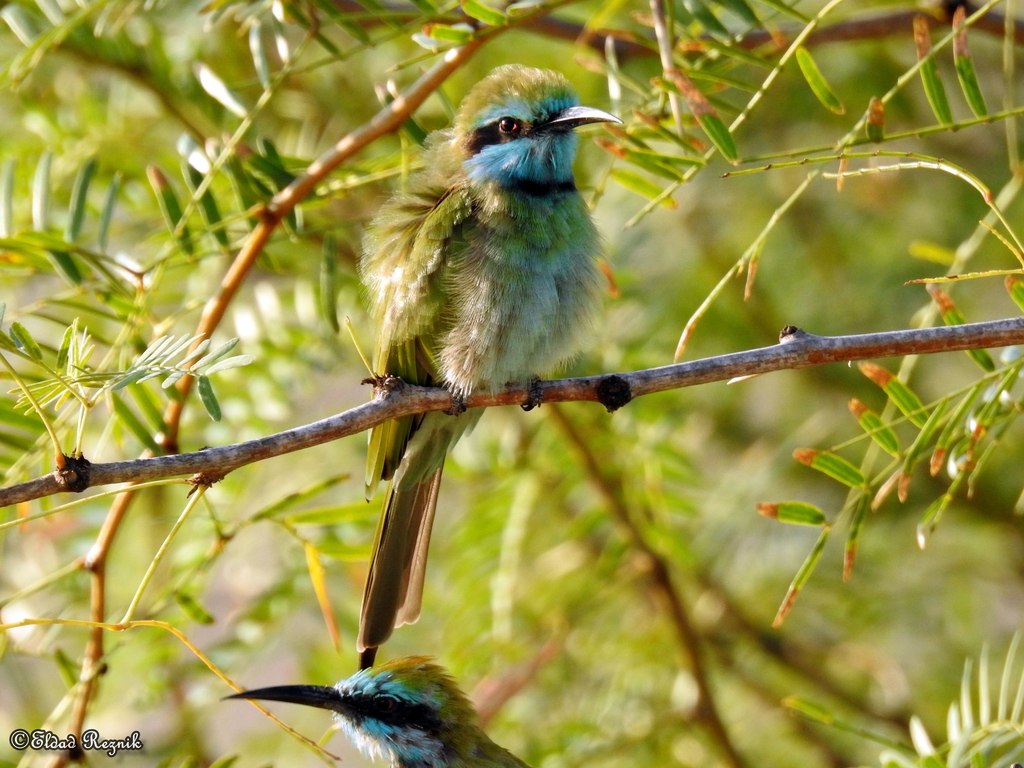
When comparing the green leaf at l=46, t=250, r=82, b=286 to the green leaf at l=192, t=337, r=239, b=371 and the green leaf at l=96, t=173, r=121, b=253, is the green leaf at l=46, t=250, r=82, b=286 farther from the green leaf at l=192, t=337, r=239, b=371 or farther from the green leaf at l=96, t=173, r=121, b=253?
the green leaf at l=192, t=337, r=239, b=371

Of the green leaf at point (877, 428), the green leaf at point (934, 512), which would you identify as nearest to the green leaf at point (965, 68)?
the green leaf at point (877, 428)

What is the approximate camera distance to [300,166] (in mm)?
2611

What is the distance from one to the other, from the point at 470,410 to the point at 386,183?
106cm

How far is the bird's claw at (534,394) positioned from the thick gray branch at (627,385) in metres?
0.25

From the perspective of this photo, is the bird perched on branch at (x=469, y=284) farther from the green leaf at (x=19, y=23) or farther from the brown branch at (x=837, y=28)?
the green leaf at (x=19, y=23)

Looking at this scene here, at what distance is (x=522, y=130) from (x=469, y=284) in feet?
1.64

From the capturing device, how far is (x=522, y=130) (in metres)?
2.82

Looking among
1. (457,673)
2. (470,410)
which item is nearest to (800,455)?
(470,410)

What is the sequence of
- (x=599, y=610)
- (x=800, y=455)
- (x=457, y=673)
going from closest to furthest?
(x=800, y=455)
(x=457, y=673)
(x=599, y=610)

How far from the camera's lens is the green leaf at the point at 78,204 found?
91.0 inches

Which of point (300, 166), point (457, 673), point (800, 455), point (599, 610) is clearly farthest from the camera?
point (599, 610)

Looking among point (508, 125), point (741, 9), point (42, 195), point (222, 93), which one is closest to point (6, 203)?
point (42, 195)

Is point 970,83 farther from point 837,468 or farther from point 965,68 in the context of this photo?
point 837,468

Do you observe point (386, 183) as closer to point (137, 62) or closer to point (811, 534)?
point (137, 62)
